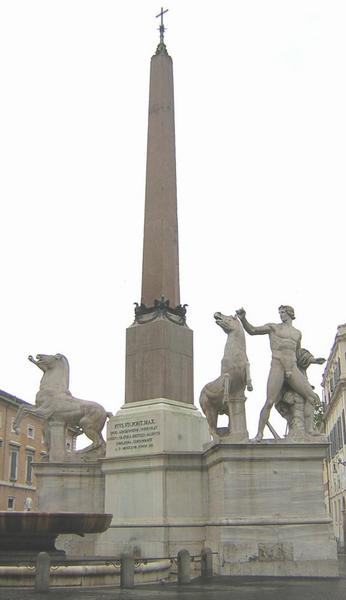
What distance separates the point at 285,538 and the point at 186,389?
445 cm

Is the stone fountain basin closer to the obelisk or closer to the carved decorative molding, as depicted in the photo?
the obelisk

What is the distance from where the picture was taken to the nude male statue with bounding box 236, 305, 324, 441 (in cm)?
1342

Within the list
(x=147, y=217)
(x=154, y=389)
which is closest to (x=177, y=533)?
(x=154, y=389)

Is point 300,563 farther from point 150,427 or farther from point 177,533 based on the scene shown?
point 150,427

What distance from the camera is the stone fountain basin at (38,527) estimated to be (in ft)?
35.0

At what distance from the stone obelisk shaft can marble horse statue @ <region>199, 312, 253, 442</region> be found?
7.23 feet

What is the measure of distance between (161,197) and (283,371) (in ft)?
18.1

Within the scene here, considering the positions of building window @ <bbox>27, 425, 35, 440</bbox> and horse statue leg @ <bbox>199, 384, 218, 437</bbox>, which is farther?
building window @ <bbox>27, 425, 35, 440</bbox>

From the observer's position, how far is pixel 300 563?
11711 mm

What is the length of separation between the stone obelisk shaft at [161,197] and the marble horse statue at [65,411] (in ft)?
9.32

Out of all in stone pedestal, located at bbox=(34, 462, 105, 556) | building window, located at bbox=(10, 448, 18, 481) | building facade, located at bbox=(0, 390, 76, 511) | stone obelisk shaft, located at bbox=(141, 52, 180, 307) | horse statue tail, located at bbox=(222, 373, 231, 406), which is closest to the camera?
horse statue tail, located at bbox=(222, 373, 231, 406)

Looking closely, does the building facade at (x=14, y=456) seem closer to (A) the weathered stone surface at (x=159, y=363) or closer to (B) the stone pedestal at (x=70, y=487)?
(B) the stone pedestal at (x=70, y=487)

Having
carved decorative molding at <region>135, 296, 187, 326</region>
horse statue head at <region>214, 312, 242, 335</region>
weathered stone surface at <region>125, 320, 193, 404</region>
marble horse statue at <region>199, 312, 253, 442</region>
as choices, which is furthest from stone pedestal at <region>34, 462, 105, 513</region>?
horse statue head at <region>214, 312, 242, 335</region>

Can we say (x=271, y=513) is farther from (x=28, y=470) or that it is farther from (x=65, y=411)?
(x=28, y=470)
